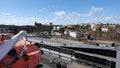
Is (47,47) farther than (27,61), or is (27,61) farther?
(47,47)

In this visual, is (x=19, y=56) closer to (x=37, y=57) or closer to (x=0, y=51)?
(x=37, y=57)

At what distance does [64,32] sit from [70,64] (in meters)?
95.4

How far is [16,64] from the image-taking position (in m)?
5.92

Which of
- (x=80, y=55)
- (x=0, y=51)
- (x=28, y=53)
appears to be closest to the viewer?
(x=0, y=51)

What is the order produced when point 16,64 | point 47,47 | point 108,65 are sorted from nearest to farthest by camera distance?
point 16,64 → point 108,65 → point 47,47

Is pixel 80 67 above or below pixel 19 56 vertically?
below

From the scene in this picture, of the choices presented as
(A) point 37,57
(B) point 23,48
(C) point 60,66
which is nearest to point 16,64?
(B) point 23,48

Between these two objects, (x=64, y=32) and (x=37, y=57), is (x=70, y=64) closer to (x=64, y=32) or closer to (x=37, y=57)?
(x=37, y=57)

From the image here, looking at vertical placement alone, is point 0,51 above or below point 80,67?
above

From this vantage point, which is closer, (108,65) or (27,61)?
(27,61)

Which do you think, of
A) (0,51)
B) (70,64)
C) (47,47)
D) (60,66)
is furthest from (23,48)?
(47,47)

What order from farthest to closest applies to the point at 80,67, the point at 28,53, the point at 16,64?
the point at 80,67 → the point at 28,53 → the point at 16,64

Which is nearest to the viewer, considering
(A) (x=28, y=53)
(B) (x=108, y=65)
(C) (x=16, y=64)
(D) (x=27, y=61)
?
(C) (x=16, y=64)

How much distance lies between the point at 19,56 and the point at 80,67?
16.0ft
